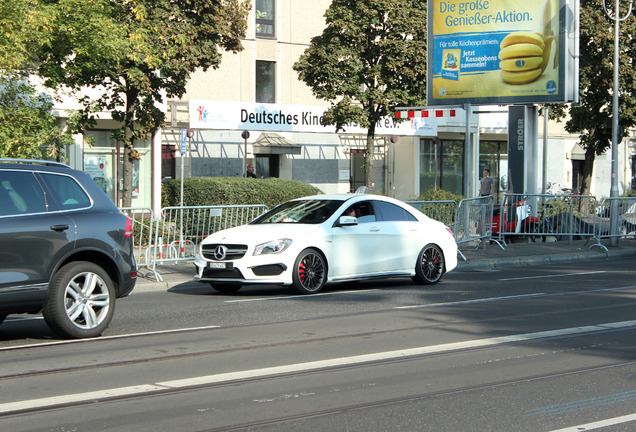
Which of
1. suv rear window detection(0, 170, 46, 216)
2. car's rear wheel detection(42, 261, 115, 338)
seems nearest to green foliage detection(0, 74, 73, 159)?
suv rear window detection(0, 170, 46, 216)

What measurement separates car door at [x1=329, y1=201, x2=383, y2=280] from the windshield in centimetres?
28

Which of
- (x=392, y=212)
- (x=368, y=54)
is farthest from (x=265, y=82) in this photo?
(x=392, y=212)

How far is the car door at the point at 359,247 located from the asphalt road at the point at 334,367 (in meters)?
0.89

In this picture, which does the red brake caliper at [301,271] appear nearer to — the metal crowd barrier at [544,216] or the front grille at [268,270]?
the front grille at [268,270]

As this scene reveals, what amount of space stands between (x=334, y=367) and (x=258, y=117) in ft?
84.3

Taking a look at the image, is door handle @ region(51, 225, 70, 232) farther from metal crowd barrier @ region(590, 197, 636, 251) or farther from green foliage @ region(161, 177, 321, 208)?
green foliage @ region(161, 177, 321, 208)

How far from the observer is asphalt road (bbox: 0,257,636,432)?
594cm

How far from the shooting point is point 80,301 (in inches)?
352

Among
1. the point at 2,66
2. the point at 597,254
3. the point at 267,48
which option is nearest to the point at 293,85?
the point at 267,48

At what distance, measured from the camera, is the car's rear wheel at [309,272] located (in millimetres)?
12758

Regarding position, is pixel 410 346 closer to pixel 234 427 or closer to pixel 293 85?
pixel 234 427

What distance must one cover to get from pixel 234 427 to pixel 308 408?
0.73 meters

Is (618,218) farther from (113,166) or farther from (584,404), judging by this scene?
(584,404)

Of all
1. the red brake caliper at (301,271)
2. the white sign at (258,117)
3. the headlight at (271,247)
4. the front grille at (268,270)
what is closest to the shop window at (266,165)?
the white sign at (258,117)
